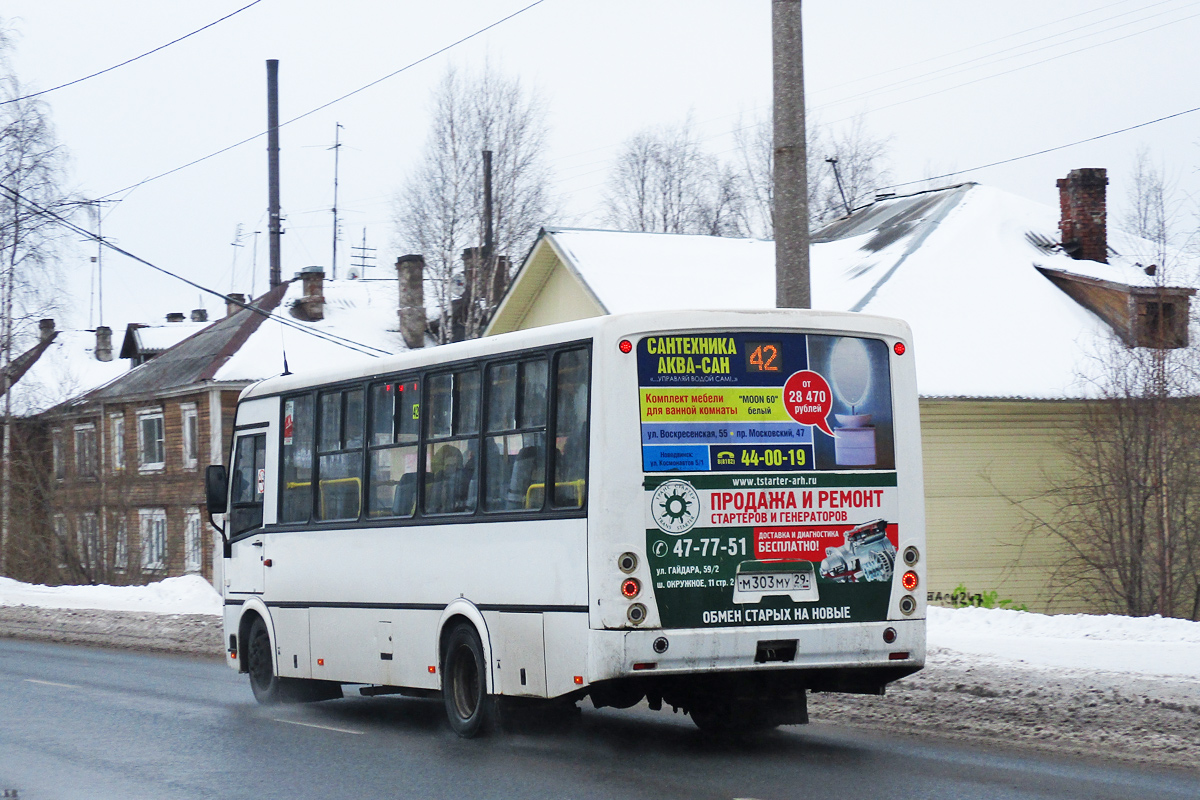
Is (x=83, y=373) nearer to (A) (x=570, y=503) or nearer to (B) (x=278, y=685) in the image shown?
(B) (x=278, y=685)

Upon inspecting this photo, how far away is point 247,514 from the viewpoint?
13.8 metres

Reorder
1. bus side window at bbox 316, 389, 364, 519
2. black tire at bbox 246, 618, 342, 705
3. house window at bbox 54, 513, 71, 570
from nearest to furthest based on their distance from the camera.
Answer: bus side window at bbox 316, 389, 364, 519 → black tire at bbox 246, 618, 342, 705 → house window at bbox 54, 513, 71, 570

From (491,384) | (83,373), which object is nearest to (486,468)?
(491,384)

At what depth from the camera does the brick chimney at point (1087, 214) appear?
3027 centimetres

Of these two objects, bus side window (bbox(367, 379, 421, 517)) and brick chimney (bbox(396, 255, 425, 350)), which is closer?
bus side window (bbox(367, 379, 421, 517))

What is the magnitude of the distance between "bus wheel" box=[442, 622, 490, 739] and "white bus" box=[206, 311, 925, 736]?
0.05 feet

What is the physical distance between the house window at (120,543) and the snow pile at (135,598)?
5.40 metres

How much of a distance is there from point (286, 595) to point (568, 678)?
4.56 meters

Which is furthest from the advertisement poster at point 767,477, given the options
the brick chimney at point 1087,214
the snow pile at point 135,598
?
the brick chimney at point 1087,214

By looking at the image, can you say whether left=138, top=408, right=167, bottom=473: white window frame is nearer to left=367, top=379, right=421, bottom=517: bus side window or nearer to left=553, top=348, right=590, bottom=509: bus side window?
left=367, top=379, right=421, bottom=517: bus side window

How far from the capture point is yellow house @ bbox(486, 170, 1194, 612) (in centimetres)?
2569

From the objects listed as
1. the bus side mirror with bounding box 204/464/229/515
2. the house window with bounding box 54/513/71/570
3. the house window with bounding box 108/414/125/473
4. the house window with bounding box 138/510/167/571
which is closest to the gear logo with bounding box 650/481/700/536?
the bus side mirror with bounding box 204/464/229/515

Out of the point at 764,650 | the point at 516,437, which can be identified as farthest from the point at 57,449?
the point at 764,650

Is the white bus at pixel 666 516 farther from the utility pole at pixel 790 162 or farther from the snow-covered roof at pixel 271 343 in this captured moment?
the snow-covered roof at pixel 271 343
